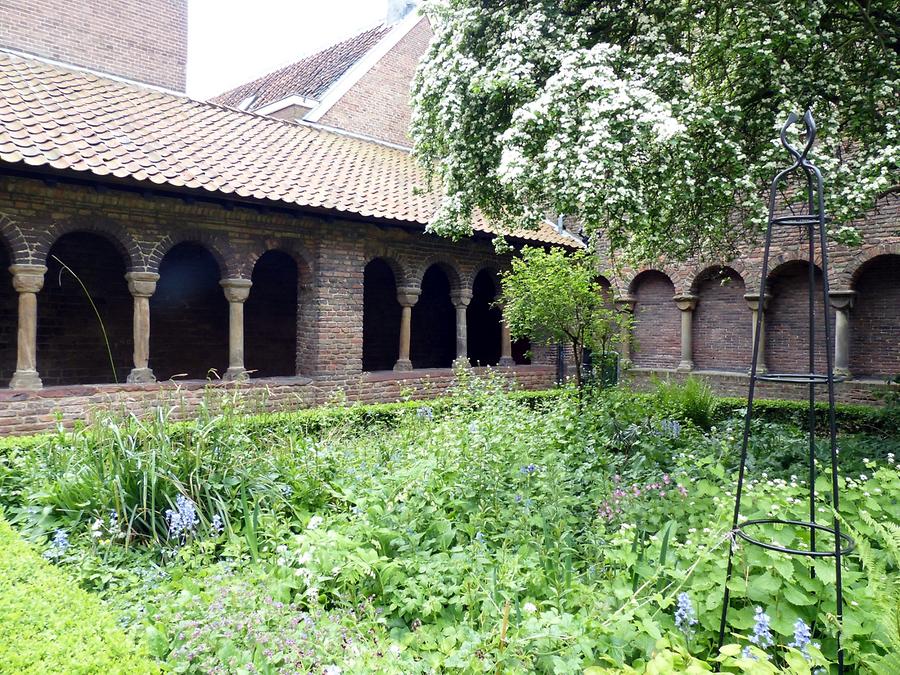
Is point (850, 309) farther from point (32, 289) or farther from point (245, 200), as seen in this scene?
point (32, 289)

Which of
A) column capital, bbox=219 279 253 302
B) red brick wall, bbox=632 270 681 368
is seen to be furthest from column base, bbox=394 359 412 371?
red brick wall, bbox=632 270 681 368

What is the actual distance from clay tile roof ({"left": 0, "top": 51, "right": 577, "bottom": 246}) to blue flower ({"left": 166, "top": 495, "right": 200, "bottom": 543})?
5.12 metres

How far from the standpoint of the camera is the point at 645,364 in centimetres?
→ 1574

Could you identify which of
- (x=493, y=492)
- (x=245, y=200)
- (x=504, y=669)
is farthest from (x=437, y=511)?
(x=245, y=200)

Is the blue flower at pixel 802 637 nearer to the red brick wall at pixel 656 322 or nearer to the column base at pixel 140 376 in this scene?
the column base at pixel 140 376

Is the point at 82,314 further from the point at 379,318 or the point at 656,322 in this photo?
the point at 656,322

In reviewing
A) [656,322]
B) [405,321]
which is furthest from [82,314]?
[656,322]

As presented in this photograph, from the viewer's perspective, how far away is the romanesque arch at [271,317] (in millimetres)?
12594

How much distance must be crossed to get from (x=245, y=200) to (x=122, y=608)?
662 cm

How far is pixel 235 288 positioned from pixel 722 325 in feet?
35.6

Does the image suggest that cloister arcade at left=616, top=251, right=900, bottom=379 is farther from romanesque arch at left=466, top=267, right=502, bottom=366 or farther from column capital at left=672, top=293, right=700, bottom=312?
romanesque arch at left=466, top=267, right=502, bottom=366

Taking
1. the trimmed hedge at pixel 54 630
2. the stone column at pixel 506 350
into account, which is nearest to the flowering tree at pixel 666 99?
the trimmed hedge at pixel 54 630

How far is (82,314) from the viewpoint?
1050 cm

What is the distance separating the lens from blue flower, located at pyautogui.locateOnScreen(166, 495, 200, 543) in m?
3.51
